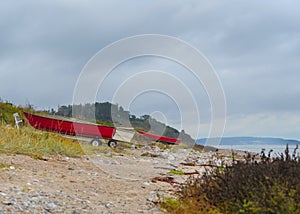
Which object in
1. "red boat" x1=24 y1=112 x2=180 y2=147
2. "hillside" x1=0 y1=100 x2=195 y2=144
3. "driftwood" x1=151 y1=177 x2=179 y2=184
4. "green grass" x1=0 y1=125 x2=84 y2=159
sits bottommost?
"driftwood" x1=151 y1=177 x2=179 y2=184

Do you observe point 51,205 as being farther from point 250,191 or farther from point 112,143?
point 112,143

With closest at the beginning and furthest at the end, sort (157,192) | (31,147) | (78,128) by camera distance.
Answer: (157,192)
(31,147)
(78,128)

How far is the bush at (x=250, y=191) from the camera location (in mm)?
4086

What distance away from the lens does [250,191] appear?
4.53 m

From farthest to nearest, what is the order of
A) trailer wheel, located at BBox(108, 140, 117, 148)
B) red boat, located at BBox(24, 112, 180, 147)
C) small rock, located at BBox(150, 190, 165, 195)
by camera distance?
trailer wheel, located at BBox(108, 140, 117, 148) → red boat, located at BBox(24, 112, 180, 147) → small rock, located at BBox(150, 190, 165, 195)

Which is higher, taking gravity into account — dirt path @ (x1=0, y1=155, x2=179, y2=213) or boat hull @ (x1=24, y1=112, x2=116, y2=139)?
boat hull @ (x1=24, y1=112, x2=116, y2=139)

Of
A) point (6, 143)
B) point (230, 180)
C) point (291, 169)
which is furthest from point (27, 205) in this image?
point (6, 143)

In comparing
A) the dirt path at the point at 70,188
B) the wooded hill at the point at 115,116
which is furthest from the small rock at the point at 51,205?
the wooded hill at the point at 115,116

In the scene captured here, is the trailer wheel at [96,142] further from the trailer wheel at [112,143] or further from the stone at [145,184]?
the stone at [145,184]

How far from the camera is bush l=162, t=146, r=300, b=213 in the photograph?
4.09 metres

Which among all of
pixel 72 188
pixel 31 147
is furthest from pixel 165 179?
pixel 31 147

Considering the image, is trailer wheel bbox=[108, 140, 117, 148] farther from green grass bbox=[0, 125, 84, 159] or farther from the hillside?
green grass bbox=[0, 125, 84, 159]

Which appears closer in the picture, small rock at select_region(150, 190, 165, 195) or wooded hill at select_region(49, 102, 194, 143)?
small rock at select_region(150, 190, 165, 195)

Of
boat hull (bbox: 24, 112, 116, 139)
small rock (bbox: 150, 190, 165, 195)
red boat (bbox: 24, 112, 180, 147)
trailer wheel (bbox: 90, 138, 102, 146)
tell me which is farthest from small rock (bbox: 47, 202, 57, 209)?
boat hull (bbox: 24, 112, 116, 139)
